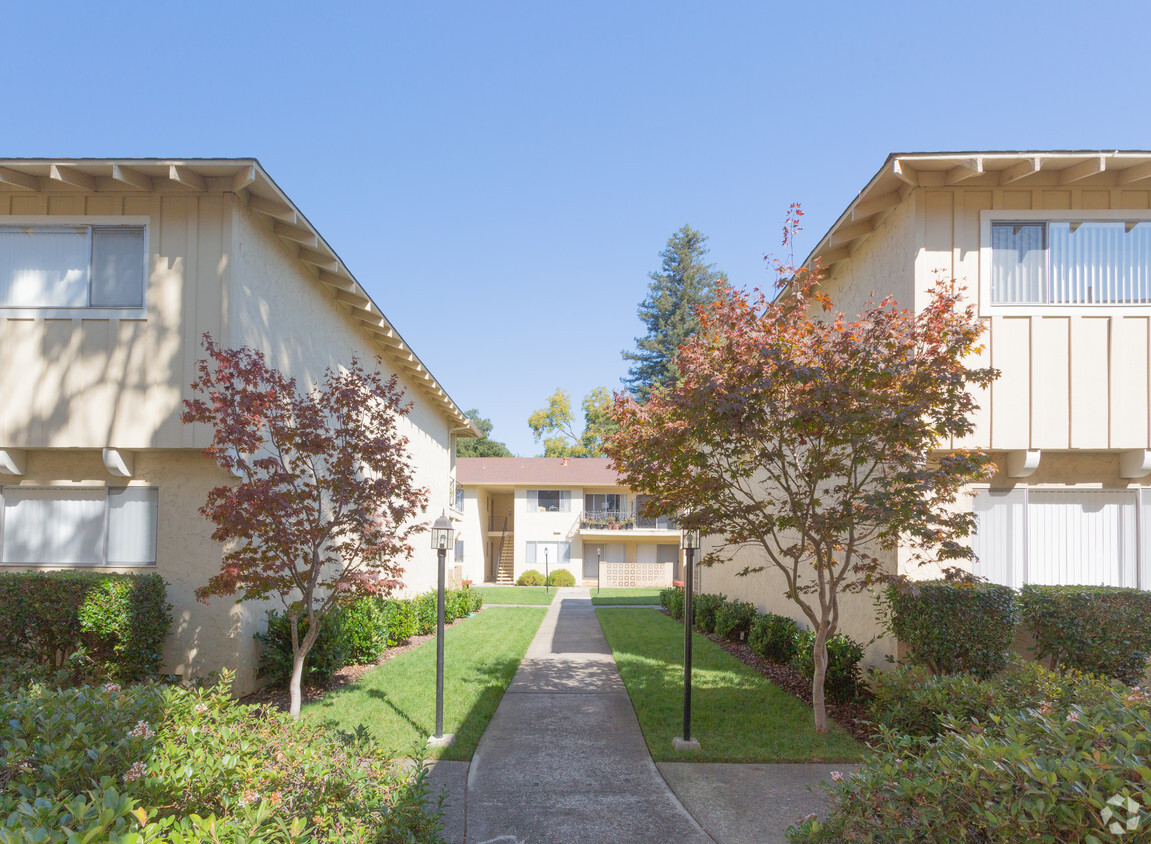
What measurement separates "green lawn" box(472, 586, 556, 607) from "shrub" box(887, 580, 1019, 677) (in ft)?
64.2

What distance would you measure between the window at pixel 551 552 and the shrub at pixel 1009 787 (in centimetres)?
3497

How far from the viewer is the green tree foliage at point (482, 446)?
70.2 m

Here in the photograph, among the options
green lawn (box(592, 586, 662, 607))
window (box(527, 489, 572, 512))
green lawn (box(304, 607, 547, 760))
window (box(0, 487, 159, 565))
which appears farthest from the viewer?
window (box(527, 489, 572, 512))

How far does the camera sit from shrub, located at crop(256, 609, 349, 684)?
10.1 m

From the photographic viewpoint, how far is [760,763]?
23.8 ft

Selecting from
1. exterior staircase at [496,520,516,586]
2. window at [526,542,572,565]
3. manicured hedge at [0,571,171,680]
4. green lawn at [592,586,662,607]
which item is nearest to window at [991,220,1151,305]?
manicured hedge at [0,571,171,680]

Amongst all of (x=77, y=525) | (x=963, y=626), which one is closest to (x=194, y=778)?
(x=963, y=626)

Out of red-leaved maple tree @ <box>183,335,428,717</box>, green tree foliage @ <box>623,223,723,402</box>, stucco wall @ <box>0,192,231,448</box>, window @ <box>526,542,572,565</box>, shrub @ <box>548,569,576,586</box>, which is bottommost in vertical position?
shrub @ <box>548,569,576,586</box>

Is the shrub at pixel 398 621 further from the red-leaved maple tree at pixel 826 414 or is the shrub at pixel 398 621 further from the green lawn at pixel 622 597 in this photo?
the green lawn at pixel 622 597

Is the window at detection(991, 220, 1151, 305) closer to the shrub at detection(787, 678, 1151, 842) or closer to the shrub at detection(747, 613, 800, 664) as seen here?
the shrub at detection(747, 613, 800, 664)

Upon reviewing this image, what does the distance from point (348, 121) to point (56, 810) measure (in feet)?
44.6

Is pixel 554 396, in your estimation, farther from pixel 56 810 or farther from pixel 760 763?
pixel 56 810

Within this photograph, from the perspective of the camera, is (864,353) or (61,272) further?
(61,272)

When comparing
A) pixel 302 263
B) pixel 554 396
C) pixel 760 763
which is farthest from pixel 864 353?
pixel 554 396
